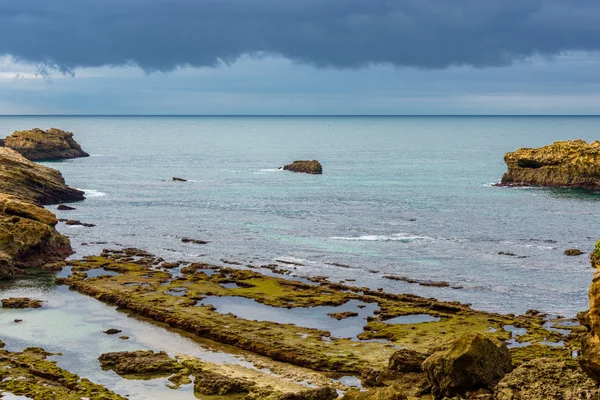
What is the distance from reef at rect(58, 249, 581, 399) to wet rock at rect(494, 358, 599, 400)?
3443 millimetres

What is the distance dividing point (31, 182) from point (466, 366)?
10525cm

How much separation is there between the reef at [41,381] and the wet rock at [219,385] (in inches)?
194

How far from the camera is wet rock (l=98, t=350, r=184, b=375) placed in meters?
52.6

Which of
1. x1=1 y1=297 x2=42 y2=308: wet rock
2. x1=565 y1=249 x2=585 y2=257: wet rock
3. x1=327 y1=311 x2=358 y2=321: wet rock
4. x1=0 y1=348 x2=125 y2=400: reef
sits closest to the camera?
x1=0 y1=348 x2=125 y2=400: reef

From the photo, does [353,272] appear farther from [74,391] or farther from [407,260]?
[74,391]

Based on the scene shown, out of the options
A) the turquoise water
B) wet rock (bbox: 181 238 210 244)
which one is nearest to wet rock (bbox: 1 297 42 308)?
the turquoise water

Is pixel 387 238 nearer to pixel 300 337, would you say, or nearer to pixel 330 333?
pixel 330 333

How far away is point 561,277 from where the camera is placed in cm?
8194

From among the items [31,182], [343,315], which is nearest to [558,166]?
[31,182]

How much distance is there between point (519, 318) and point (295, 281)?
2397cm

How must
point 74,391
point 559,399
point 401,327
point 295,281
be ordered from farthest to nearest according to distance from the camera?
point 295,281
point 401,327
point 74,391
point 559,399

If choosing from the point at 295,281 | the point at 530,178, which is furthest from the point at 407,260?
the point at 530,178

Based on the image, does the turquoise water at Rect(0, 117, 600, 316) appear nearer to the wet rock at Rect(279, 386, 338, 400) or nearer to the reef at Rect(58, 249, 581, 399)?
the reef at Rect(58, 249, 581, 399)

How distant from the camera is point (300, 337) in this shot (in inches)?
2368
